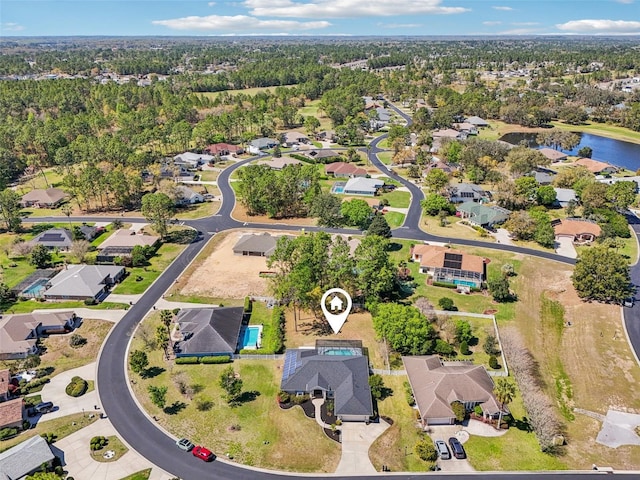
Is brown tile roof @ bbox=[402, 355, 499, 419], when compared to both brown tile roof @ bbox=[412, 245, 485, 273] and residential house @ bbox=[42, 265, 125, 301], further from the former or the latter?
residential house @ bbox=[42, 265, 125, 301]

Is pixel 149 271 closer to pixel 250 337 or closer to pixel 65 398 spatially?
pixel 250 337

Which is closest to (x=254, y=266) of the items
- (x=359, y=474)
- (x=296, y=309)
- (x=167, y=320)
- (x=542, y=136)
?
(x=296, y=309)

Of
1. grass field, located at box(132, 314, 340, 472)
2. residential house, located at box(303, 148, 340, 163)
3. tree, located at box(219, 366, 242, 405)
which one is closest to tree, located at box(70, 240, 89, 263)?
grass field, located at box(132, 314, 340, 472)

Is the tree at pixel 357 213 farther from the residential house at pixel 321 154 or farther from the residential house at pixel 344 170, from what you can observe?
the residential house at pixel 321 154

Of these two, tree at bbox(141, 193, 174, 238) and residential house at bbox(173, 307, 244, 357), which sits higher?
tree at bbox(141, 193, 174, 238)

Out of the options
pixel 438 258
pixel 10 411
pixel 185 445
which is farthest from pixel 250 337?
pixel 438 258

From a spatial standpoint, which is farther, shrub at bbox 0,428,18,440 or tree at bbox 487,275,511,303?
tree at bbox 487,275,511,303

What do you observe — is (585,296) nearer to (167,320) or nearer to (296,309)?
(296,309)
